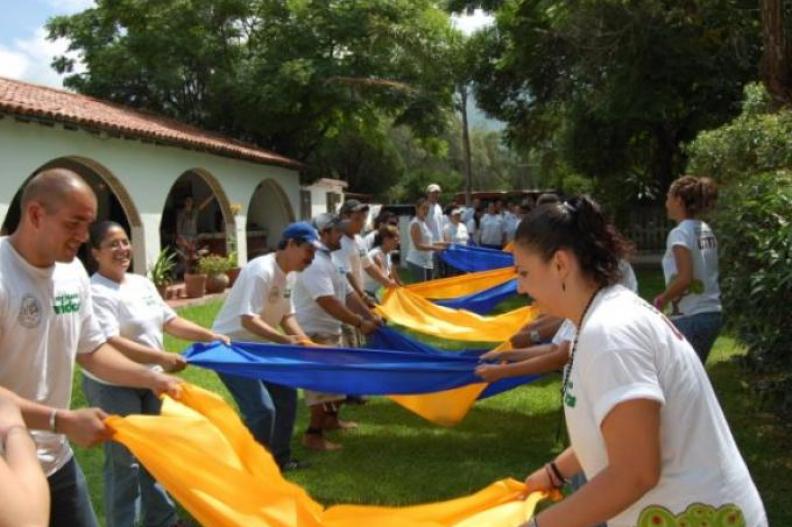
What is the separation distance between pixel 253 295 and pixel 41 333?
198 cm

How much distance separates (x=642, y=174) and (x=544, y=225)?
18470 mm

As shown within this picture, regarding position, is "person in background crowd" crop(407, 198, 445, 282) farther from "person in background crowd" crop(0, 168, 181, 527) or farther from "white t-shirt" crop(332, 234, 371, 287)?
"person in background crowd" crop(0, 168, 181, 527)

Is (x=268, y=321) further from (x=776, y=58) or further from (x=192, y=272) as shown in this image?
(x=192, y=272)

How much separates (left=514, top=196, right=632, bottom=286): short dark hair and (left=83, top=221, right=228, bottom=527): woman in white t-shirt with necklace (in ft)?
7.66

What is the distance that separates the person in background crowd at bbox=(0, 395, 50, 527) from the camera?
1.32 metres

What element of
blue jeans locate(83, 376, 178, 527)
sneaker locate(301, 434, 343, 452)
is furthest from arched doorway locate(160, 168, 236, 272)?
blue jeans locate(83, 376, 178, 527)

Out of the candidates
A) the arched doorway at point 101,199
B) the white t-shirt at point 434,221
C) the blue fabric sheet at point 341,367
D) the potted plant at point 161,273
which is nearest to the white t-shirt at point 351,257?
the blue fabric sheet at point 341,367

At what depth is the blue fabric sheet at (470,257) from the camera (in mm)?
11078

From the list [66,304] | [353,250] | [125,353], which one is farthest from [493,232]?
[66,304]

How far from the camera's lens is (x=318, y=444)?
5.31 meters

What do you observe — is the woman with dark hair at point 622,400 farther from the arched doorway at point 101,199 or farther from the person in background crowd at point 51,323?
the arched doorway at point 101,199

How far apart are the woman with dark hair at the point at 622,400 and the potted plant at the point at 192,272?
12.3 metres

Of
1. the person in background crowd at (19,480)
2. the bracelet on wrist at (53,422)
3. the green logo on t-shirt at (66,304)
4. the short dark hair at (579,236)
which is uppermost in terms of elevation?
the short dark hair at (579,236)

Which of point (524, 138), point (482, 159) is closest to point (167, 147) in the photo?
point (524, 138)
